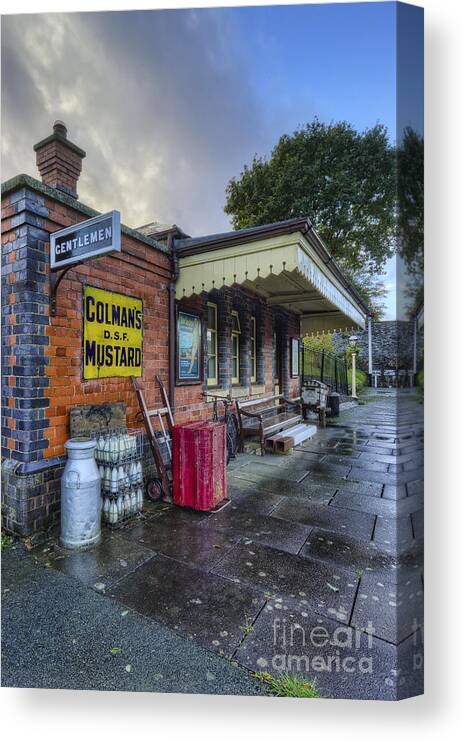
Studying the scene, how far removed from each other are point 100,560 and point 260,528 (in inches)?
60.0

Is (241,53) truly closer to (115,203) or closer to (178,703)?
(115,203)

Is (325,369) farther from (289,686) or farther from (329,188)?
(289,686)

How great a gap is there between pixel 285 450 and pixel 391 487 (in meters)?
2.04

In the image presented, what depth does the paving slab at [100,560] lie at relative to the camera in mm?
2590

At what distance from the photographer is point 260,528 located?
3375 millimetres

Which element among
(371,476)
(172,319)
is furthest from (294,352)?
(172,319)

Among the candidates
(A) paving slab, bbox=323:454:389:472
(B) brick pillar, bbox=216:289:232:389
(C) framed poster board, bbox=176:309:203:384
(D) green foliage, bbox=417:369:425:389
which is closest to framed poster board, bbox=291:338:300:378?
(B) brick pillar, bbox=216:289:232:389

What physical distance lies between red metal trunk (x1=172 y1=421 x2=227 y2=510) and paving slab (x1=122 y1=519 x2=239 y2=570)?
0.37 meters

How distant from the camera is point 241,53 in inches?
104

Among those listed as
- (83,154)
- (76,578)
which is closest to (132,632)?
(76,578)

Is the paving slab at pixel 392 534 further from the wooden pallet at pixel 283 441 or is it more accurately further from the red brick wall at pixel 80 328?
the red brick wall at pixel 80 328

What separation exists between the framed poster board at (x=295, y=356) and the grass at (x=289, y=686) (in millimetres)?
8768

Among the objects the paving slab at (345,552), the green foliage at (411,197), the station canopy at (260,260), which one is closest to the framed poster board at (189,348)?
the station canopy at (260,260)

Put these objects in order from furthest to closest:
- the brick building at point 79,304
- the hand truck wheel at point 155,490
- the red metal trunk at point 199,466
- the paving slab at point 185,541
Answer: the hand truck wheel at point 155,490
the red metal trunk at point 199,466
the brick building at point 79,304
the paving slab at point 185,541
